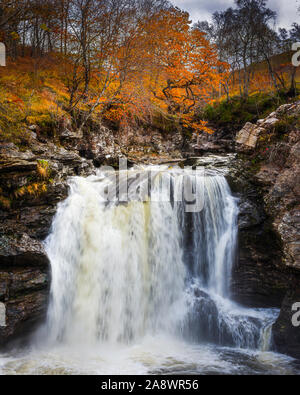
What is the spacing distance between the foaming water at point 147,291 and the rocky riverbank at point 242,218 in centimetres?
32

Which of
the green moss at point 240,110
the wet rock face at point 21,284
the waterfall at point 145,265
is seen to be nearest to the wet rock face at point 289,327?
the waterfall at point 145,265

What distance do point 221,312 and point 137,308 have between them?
2073mm

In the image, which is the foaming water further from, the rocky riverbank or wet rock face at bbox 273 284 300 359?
the rocky riverbank

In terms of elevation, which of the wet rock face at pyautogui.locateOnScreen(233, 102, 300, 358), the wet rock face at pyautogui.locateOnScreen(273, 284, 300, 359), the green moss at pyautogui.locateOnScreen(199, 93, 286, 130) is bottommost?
the wet rock face at pyautogui.locateOnScreen(273, 284, 300, 359)

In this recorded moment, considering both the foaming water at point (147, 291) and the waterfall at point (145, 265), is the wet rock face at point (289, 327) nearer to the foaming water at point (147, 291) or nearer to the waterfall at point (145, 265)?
the foaming water at point (147, 291)

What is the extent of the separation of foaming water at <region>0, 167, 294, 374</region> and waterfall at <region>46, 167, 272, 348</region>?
0.02 metres

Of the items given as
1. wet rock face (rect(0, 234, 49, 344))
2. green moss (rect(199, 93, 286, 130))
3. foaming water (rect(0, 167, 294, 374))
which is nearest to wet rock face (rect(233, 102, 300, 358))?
foaming water (rect(0, 167, 294, 374))

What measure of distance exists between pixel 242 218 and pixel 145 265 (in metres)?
2.97

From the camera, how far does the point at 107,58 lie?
1011cm

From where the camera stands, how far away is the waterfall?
18.6ft

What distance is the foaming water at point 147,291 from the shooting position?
194 inches

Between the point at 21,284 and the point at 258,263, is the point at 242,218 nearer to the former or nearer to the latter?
the point at 258,263
